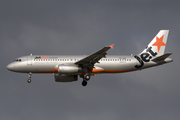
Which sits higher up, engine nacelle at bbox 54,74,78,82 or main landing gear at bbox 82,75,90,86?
engine nacelle at bbox 54,74,78,82

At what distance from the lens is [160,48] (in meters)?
56.2

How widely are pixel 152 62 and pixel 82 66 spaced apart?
11523 mm

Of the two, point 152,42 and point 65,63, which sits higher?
point 152,42

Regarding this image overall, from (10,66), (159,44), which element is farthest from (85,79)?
(159,44)

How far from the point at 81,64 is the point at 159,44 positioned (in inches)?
570

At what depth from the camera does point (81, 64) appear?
51.2m

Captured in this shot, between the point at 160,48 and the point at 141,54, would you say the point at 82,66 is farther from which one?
the point at 160,48

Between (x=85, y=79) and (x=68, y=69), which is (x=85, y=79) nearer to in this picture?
(x=85, y=79)

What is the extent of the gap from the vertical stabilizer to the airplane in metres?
0.98

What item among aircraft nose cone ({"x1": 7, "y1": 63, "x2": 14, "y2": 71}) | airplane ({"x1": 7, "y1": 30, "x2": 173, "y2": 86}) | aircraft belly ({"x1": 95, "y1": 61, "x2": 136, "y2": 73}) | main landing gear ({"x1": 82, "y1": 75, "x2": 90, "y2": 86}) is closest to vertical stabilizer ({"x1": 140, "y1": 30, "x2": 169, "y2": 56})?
airplane ({"x1": 7, "y1": 30, "x2": 173, "y2": 86})

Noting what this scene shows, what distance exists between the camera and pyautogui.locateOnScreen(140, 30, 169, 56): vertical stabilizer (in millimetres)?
55969

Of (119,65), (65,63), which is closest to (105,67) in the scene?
(119,65)

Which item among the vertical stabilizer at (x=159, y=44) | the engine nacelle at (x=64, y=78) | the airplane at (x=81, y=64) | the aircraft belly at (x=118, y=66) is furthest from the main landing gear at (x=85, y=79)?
the vertical stabilizer at (x=159, y=44)

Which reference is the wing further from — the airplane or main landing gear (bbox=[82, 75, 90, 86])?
main landing gear (bbox=[82, 75, 90, 86])
